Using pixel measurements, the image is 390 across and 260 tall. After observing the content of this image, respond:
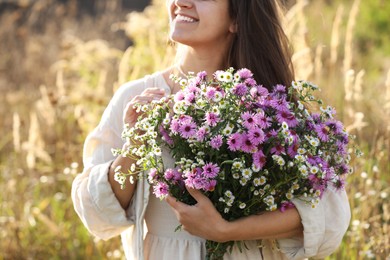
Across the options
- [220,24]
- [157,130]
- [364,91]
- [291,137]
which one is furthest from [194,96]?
[364,91]

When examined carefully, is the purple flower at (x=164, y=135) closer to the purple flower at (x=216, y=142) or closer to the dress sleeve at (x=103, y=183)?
the purple flower at (x=216, y=142)

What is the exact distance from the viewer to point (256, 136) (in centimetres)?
237

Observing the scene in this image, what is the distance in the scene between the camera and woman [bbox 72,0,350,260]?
8.47 feet

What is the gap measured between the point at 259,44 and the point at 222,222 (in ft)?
2.64

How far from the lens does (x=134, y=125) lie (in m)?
2.67

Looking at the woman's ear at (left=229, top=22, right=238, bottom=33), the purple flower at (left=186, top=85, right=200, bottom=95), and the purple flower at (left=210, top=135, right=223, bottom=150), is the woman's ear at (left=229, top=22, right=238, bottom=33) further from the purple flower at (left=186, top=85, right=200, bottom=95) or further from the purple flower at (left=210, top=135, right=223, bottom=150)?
the purple flower at (left=210, top=135, right=223, bottom=150)

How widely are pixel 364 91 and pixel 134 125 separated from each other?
14.8 ft

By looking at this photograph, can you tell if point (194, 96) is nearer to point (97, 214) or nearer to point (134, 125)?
point (134, 125)

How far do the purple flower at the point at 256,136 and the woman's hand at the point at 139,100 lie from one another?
41cm

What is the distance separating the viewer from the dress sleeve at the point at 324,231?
2.68 metres

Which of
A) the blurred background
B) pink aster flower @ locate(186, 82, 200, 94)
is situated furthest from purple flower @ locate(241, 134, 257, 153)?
the blurred background

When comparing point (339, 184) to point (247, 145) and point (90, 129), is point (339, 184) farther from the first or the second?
point (90, 129)

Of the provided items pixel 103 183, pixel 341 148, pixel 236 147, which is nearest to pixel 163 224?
pixel 103 183

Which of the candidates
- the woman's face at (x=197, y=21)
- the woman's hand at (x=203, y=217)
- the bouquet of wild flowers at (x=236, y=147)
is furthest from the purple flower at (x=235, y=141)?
the woman's face at (x=197, y=21)
